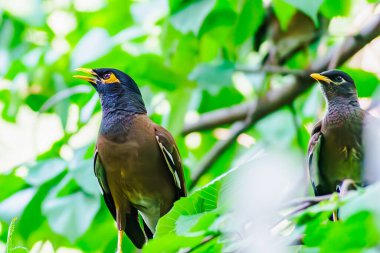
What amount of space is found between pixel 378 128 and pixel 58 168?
2070 millimetres

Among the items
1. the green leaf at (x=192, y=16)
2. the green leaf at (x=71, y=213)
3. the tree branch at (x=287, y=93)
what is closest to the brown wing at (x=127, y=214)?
the green leaf at (x=71, y=213)

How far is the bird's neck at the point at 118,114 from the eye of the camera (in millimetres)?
3828

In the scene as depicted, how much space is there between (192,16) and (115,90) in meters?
0.58

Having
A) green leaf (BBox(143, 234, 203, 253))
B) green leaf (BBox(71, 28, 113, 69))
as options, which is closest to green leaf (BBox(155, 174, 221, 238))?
green leaf (BBox(143, 234, 203, 253))

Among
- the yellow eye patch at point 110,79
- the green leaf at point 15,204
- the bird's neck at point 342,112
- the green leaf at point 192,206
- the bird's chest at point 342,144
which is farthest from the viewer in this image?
the green leaf at point 15,204

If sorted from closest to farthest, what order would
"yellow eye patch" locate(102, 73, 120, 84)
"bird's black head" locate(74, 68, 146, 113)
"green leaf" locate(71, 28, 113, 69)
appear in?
1. "bird's black head" locate(74, 68, 146, 113)
2. "yellow eye patch" locate(102, 73, 120, 84)
3. "green leaf" locate(71, 28, 113, 69)

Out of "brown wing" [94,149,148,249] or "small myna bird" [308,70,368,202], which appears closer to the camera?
"small myna bird" [308,70,368,202]

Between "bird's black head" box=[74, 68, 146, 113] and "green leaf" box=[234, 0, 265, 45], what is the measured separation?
0.75 m

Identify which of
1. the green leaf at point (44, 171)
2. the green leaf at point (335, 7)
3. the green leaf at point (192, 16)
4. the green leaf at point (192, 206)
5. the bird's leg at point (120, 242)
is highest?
the green leaf at point (192, 16)

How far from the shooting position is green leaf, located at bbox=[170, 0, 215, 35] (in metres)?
4.08

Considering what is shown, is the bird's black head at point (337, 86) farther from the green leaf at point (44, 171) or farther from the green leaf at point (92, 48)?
the green leaf at point (44, 171)

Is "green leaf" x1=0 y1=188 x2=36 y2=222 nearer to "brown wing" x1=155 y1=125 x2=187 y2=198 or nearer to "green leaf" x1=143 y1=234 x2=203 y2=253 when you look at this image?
"brown wing" x1=155 y1=125 x2=187 y2=198

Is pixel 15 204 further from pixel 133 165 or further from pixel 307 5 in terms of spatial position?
pixel 307 5

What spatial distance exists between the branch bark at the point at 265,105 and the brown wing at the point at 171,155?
1.37m
